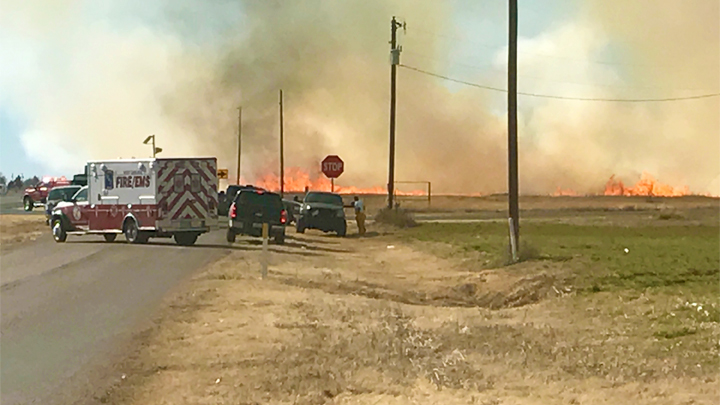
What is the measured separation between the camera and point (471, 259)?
22938 mm

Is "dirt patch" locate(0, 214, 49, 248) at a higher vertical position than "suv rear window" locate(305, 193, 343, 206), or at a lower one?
lower

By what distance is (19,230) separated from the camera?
36.8m

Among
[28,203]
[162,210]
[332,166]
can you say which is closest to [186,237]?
[162,210]

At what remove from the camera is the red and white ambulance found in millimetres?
27938

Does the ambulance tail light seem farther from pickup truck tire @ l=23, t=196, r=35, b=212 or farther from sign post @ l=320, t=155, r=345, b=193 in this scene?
pickup truck tire @ l=23, t=196, r=35, b=212

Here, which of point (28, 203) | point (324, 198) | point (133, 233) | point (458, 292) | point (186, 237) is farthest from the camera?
point (28, 203)

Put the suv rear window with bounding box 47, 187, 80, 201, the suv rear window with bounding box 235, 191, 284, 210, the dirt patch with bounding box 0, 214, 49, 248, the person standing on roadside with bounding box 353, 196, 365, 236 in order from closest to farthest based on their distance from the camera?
the suv rear window with bounding box 235, 191, 284, 210 < the dirt patch with bounding box 0, 214, 49, 248 < the person standing on roadside with bounding box 353, 196, 365, 236 < the suv rear window with bounding box 47, 187, 80, 201

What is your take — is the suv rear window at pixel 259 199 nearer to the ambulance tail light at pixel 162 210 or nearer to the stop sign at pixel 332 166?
the ambulance tail light at pixel 162 210

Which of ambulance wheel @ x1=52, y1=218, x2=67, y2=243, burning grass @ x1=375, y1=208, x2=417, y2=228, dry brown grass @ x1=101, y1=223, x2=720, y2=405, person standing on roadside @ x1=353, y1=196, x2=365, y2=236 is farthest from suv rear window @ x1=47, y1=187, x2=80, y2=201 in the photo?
dry brown grass @ x1=101, y1=223, x2=720, y2=405

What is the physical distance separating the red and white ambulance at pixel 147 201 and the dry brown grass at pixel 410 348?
10.3 m

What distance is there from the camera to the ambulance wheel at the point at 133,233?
28.1 meters

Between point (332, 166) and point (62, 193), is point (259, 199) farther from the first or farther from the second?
point (332, 166)

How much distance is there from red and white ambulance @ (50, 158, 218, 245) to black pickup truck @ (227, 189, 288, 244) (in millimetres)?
967

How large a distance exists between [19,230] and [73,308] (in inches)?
965
